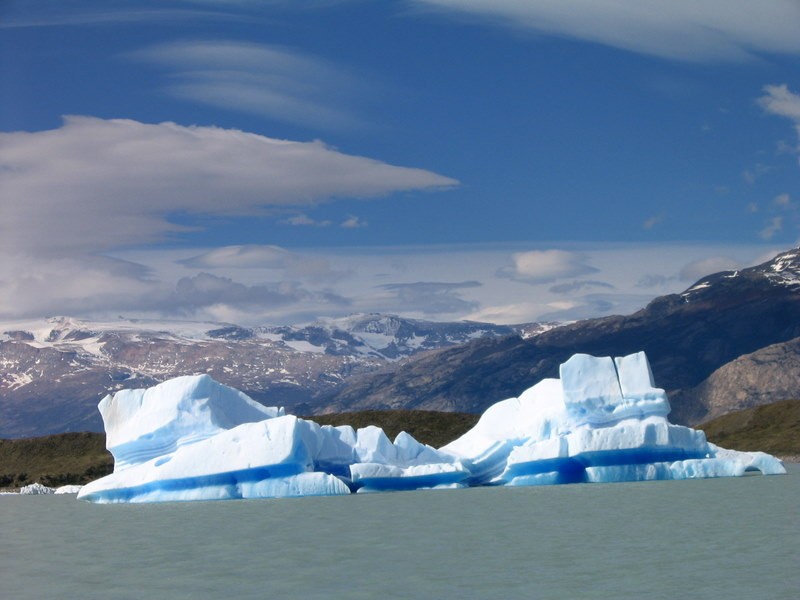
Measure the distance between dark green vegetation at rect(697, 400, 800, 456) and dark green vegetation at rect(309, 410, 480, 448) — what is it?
104 ft

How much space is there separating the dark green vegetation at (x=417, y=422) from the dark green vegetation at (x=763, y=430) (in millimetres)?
31560

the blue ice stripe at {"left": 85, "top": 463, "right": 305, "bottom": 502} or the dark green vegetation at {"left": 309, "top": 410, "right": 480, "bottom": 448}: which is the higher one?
the dark green vegetation at {"left": 309, "top": 410, "right": 480, "bottom": 448}

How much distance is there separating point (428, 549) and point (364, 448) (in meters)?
30.0

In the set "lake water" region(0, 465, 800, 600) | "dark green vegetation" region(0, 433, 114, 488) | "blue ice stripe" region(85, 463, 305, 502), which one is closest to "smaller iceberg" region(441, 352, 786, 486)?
"lake water" region(0, 465, 800, 600)

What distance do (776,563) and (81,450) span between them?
9512 cm

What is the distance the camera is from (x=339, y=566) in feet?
85.4

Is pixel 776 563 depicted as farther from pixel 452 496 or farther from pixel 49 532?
pixel 452 496

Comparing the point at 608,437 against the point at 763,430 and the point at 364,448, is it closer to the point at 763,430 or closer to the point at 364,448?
the point at 364,448

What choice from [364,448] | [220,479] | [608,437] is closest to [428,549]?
[220,479]

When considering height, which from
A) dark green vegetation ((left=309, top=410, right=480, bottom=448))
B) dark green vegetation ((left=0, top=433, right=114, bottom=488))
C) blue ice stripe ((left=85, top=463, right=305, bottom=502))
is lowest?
blue ice stripe ((left=85, top=463, right=305, bottom=502))

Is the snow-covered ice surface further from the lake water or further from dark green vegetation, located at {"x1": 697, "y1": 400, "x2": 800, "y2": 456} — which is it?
dark green vegetation, located at {"x1": 697, "y1": 400, "x2": 800, "y2": 456}

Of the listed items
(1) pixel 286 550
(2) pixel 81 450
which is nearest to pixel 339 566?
(1) pixel 286 550

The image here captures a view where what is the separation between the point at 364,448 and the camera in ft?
193

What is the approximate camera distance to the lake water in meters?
22.3
